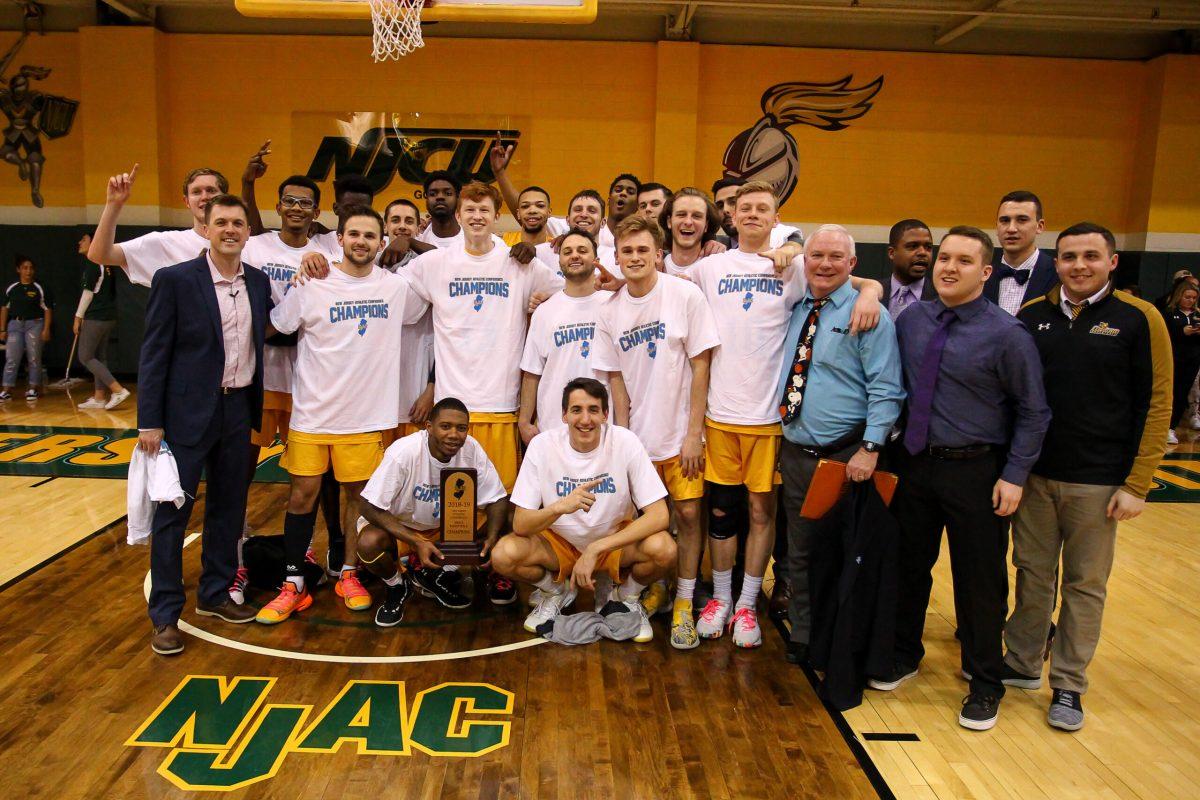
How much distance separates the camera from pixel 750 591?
433 cm

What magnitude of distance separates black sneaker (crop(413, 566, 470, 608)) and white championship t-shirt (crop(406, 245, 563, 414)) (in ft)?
3.10

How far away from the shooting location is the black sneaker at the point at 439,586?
15.3 ft

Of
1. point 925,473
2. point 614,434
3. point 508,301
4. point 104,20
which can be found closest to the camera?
point 925,473

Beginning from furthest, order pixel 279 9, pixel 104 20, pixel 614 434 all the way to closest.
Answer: pixel 104 20
pixel 279 9
pixel 614 434

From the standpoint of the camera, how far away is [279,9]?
5.35 metres

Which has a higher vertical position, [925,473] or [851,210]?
[851,210]

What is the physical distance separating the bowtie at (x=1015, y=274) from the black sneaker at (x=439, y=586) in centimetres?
326

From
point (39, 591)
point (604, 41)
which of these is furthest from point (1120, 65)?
point (39, 591)

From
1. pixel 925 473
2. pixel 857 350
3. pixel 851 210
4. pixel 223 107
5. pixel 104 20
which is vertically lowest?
pixel 925 473

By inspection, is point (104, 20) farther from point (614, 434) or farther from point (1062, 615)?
point (1062, 615)

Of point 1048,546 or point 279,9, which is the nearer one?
point 1048,546

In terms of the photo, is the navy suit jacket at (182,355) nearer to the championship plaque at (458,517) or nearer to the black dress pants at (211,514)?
the black dress pants at (211,514)

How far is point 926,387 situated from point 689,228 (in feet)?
5.02

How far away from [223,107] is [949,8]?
953 centimetres
